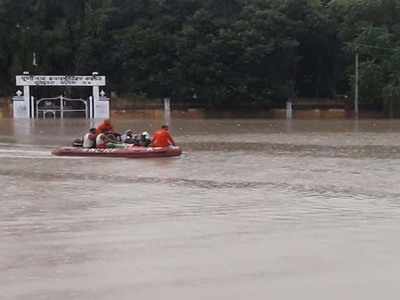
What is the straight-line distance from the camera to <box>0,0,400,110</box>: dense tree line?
57594 mm

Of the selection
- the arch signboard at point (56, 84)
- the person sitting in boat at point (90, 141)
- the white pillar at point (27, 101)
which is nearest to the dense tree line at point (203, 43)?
the arch signboard at point (56, 84)

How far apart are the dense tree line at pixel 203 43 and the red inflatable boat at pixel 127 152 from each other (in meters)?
36.9

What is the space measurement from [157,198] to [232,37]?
151 feet

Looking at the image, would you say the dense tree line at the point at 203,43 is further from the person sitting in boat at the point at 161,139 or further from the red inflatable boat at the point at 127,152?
the red inflatable boat at the point at 127,152

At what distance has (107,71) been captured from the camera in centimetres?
6253

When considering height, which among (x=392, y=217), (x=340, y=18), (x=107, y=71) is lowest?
(x=392, y=217)

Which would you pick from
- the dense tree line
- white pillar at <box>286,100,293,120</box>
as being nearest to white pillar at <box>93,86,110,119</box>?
the dense tree line

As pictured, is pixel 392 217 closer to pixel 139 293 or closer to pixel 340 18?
pixel 139 293

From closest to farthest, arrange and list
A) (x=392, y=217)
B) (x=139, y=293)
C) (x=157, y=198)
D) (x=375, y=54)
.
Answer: (x=139, y=293) → (x=392, y=217) → (x=157, y=198) → (x=375, y=54)

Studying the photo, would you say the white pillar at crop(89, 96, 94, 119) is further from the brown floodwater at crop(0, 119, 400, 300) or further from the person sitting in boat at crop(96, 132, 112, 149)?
the brown floodwater at crop(0, 119, 400, 300)

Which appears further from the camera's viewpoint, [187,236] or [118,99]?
[118,99]

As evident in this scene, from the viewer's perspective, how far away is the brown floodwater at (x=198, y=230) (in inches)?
285

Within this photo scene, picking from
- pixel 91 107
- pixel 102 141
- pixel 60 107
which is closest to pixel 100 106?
pixel 91 107

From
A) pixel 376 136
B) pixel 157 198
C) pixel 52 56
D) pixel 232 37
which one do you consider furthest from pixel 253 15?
pixel 157 198
